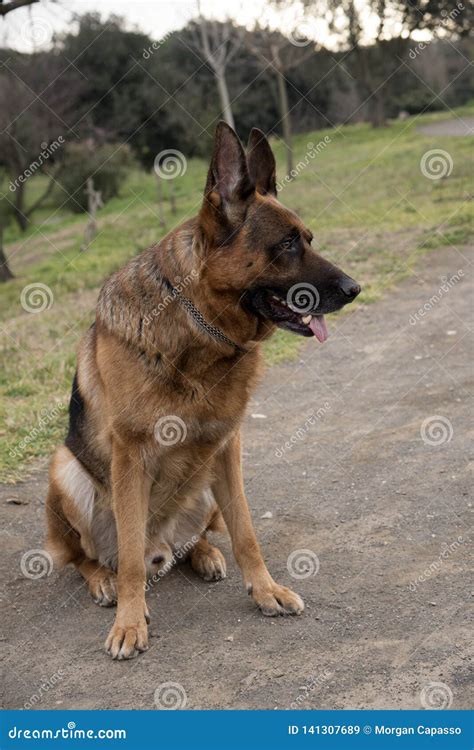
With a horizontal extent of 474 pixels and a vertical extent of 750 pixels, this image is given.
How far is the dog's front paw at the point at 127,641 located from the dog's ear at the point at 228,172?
1955 mm

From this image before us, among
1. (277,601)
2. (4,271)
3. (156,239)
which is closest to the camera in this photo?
(277,601)

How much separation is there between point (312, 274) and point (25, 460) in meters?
3.45

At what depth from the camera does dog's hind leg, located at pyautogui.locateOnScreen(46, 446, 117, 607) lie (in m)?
4.28

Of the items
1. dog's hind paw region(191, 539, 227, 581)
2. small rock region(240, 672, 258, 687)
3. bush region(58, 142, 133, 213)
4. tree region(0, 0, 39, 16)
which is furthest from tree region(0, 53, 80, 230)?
small rock region(240, 672, 258, 687)

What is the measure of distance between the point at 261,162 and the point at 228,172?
0.98 ft

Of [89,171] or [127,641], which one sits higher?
[127,641]

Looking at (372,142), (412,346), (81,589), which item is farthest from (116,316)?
(372,142)

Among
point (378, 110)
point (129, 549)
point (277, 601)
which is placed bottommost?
point (129, 549)

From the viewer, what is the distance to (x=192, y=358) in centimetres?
384

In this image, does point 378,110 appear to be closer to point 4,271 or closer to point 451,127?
point 451,127

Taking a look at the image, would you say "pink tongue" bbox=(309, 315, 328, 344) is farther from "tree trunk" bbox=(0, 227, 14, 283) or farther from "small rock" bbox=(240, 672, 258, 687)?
"tree trunk" bbox=(0, 227, 14, 283)

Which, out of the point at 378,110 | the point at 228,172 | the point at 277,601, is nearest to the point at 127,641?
the point at 277,601

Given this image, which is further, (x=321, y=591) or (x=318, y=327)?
(x=321, y=591)

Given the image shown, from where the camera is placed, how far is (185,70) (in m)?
34.5
